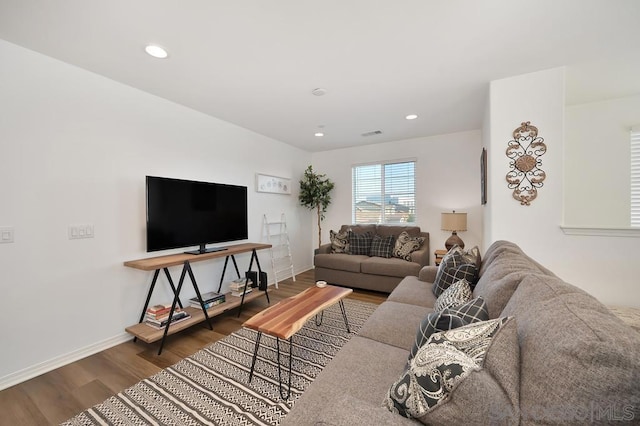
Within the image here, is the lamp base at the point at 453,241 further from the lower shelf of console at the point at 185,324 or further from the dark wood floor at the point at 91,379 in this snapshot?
the dark wood floor at the point at 91,379

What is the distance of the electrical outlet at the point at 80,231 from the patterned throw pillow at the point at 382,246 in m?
3.58

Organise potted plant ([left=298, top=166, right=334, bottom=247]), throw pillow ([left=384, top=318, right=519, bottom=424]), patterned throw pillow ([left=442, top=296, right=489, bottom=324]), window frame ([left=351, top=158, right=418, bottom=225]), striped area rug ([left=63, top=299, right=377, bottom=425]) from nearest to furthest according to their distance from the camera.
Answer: throw pillow ([left=384, top=318, right=519, bottom=424]), patterned throw pillow ([left=442, top=296, right=489, bottom=324]), striped area rug ([left=63, top=299, right=377, bottom=425]), window frame ([left=351, top=158, right=418, bottom=225]), potted plant ([left=298, top=166, right=334, bottom=247])

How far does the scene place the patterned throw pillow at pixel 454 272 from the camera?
2023mm

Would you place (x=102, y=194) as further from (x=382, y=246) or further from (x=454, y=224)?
(x=454, y=224)

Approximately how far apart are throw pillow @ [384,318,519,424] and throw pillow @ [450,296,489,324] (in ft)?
0.68

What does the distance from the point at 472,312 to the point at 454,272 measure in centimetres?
103

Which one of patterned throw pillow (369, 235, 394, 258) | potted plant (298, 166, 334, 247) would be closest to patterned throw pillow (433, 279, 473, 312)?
patterned throw pillow (369, 235, 394, 258)

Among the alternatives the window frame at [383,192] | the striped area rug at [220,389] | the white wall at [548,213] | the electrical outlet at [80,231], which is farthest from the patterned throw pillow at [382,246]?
the electrical outlet at [80,231]

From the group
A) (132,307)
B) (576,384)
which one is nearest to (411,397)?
(576,384)

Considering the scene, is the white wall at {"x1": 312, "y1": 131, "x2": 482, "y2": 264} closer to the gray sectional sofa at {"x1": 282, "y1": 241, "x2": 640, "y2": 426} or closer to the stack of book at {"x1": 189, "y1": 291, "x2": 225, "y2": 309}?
the gray sectional sofa at {"x1": 282, "y1": 241, "x2": 640, "y2": 426}

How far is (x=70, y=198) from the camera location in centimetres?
212

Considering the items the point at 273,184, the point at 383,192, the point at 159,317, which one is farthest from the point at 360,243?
the point at 159,317

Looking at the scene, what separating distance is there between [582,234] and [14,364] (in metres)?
4.69

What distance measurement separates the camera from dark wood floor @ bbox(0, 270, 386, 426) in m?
1.60
